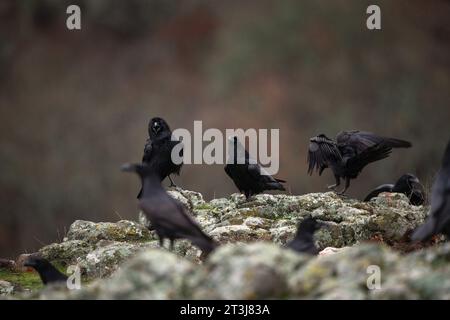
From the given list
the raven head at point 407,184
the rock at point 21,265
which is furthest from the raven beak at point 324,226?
the rock at point 21,265

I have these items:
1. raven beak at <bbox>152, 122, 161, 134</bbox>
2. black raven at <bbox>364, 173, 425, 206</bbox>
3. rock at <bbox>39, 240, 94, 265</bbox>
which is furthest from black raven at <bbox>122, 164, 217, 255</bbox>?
black raven at <bbox>364, 173, 425, 206</bbox>

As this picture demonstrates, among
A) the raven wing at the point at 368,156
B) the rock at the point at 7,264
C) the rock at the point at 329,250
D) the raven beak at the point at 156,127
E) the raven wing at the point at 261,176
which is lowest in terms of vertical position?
the rock at the point at 7,264

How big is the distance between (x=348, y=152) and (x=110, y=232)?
15.0 ft

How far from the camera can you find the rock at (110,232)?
15.9m

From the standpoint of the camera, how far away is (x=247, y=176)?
56.3ft

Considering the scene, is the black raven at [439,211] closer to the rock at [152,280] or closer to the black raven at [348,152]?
the rock at [152,280]

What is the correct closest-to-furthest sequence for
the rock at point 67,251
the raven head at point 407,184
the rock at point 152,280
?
the rock at point 152,280 → the rock at point 67,251 → the raven head at point 407,184

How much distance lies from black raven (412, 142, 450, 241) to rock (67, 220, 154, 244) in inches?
217

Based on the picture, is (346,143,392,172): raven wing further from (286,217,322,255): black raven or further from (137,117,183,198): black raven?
(286,217,322,255): black raven

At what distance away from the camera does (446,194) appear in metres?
11.6

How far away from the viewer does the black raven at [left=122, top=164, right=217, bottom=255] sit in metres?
11.9

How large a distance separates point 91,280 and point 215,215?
296 centimetres

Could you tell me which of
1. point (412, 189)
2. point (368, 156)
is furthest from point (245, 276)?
point (412, 189)

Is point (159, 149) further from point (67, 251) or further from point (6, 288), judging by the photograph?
point (6, 288)
